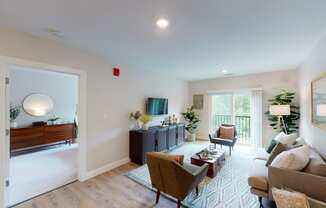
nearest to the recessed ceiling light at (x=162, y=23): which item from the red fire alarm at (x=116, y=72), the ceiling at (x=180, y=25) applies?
the ceiling at (x=180, y=25)

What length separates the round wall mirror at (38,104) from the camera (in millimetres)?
5229

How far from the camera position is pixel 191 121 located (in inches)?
261

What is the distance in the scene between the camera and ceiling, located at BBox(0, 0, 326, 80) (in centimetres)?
173

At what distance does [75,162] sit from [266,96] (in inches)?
232

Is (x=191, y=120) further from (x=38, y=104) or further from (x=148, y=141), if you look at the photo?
(x=38, y=104)

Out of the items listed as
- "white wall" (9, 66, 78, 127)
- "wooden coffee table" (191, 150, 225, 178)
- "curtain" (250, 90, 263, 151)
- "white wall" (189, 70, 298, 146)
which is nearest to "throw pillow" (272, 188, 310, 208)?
"wooden coffee table" (191, 150, 225, 178)

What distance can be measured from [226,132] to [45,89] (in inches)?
244

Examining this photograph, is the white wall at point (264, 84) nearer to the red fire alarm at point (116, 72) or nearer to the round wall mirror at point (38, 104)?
the red fire alarm at point (116, 72)

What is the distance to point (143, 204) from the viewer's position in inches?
95.0

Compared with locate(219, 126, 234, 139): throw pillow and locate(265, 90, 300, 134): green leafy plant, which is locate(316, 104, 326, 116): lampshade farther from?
locate(219, 126, 234, 139): throw pillow

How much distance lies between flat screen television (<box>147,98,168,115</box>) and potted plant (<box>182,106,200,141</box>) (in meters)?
1.28


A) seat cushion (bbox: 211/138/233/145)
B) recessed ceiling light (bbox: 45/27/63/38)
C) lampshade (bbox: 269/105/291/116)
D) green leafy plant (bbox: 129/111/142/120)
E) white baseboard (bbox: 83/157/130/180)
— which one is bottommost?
white baseboard (bbox: 83/157/130/180)

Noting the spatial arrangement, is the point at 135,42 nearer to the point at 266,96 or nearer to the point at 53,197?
the point at 53,197

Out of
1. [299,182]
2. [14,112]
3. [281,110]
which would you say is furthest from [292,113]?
[14,112]
